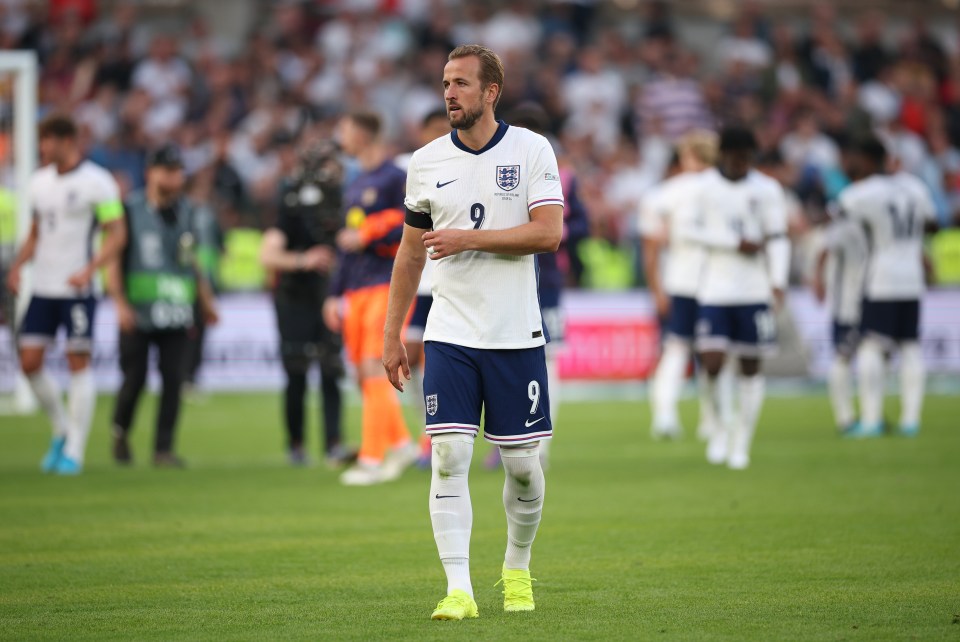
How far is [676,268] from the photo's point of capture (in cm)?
1503

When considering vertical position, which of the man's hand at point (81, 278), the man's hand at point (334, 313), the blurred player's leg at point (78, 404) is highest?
the man's hand at point (81, 278)

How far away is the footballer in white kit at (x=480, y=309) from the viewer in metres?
6.66

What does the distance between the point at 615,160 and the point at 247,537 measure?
58.8ft

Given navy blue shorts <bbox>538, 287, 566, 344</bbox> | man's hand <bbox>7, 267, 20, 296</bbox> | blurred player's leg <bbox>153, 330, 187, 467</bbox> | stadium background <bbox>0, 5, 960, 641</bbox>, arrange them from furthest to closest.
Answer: blurred player's leg <bbox>153, 330, 187, 467</bbox> → man's hand <bbox>7, 267, 20, 296</bbox> → navy blue shorts <bbox>538, 287, 566, 344</bbox> → stadium background <bbox>0, 5, 960, 641</bbox>

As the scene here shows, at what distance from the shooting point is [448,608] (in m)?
6.51

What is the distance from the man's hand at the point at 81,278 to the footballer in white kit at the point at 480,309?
6.21 m

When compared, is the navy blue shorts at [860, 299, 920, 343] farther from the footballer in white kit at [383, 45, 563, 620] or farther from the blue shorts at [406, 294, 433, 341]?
the footballer in white kit at [383, 45, 563, 620]

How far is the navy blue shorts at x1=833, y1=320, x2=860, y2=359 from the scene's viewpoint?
16234mm

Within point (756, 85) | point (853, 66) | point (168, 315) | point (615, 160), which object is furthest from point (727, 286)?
point (853, 66)

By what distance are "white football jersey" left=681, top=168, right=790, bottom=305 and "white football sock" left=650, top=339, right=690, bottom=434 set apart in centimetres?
248

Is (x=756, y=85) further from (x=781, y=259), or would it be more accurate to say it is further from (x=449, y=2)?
(x=781, y=259)

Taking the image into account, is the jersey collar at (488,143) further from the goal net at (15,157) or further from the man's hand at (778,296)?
the goal net at (15,157)

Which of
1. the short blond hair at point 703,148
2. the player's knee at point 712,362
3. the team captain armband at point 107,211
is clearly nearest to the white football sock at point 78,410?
the team captain armband at point 107,211

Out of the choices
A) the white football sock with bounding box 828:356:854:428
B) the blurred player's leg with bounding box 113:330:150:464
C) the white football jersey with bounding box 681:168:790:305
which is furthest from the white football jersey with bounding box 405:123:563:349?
the white football sock with bounding box 828:356:854:428
